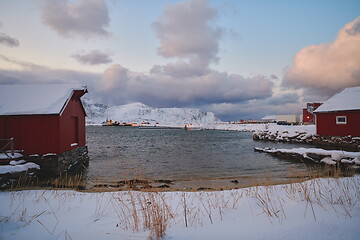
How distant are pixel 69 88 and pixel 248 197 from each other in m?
15.2

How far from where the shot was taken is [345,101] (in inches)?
1008

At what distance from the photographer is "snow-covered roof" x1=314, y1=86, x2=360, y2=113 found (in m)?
24.0

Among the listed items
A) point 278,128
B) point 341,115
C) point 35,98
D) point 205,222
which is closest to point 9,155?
point 35,98

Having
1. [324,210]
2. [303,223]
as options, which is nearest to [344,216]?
[324,210]

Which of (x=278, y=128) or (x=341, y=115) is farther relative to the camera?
(x=278, y=128)

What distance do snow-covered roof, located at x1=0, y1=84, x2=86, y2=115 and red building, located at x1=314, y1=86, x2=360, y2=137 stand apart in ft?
89.6

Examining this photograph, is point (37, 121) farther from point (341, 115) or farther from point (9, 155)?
point (341, 115)

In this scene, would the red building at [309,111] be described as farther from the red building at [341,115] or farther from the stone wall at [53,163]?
the stone wall at [53,163]

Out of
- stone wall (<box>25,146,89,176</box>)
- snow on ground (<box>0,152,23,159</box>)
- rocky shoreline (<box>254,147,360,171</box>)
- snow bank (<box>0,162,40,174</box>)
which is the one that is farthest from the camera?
stone wall (<box>25,146,89,176</box>)

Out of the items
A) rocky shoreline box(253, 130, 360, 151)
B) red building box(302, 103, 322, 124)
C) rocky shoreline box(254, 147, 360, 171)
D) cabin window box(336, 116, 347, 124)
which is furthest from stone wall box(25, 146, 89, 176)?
red building box(302, 103, 322, 124)

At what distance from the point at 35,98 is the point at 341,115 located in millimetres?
30526

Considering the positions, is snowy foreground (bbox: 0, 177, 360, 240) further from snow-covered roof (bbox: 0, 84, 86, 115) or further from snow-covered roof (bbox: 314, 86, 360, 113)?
snow-covered roof (bbox: 314, 86, 360, 113)

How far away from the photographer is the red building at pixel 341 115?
23.1 m

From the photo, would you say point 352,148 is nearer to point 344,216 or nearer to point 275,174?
point 275,174
